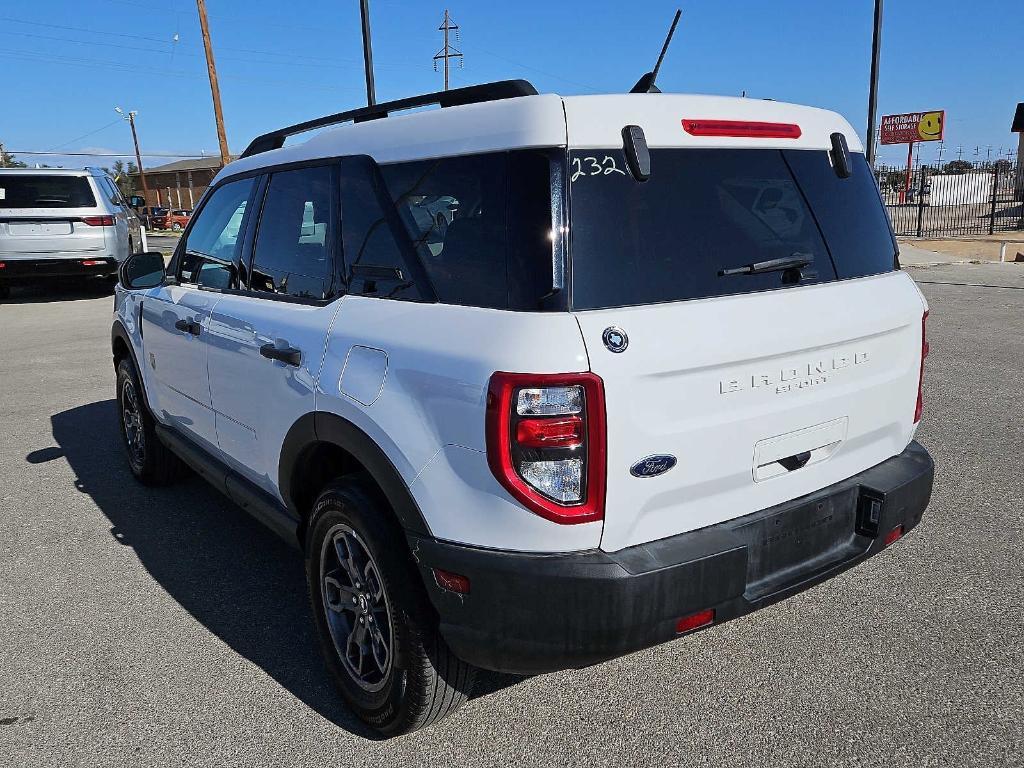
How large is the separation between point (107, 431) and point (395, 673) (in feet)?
15.4

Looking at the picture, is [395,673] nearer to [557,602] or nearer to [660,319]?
[557,602]

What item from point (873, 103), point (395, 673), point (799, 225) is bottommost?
point (395, 673)

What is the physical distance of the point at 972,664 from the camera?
114 inches

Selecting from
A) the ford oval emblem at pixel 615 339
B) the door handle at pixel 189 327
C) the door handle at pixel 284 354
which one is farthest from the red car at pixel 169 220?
the ford oval emblem at pixel 615 339

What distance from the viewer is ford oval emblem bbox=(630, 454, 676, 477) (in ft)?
7.00

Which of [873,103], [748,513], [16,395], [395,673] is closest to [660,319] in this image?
[748,513]

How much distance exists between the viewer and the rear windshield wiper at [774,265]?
2402 millimetres

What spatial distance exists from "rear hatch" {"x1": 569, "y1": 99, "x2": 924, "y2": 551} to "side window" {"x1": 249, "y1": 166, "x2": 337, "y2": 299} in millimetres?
1093

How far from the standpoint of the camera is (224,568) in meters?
3.88

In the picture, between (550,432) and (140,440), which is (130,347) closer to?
(140,440)

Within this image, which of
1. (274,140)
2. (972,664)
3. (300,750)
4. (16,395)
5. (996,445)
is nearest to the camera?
(300,750)

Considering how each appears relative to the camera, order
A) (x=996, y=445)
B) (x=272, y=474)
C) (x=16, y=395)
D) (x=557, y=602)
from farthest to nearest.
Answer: (x=16, y=395) < (x=996, y=445) < (x=272, y=474) < (x=557, y=602)

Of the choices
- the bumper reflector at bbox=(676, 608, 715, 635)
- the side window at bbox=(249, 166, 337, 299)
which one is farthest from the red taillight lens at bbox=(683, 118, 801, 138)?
the bumper reflector at bbox=(676, 608, 715, 635)

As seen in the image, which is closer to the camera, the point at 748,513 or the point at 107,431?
the point at 748,513
